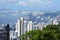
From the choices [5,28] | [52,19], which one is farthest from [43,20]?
[5,28]

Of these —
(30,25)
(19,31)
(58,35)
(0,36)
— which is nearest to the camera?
(0,36)

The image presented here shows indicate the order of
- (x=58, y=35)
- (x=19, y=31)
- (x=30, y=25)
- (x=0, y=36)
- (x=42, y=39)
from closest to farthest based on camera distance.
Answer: (x=0, y=36) → (x=42, y=39) → (x=58, y=35) → (x=19, y=31) → (x=30, y=25)

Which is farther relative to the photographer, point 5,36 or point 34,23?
point 34,23

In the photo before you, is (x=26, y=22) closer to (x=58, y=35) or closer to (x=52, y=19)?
(x=52, y=19)

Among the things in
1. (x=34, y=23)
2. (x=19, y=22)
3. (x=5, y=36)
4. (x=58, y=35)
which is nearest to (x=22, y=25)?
(x=19, y=22)

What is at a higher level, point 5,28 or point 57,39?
point 5,28

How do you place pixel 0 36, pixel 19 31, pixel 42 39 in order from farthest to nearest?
pixel 19 31 → pixel 42 39 → pixel 0 36

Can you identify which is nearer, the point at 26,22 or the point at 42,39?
the point at 42,39

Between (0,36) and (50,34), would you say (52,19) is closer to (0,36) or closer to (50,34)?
(50,34)

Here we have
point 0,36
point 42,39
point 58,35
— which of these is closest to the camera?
point 0,36
